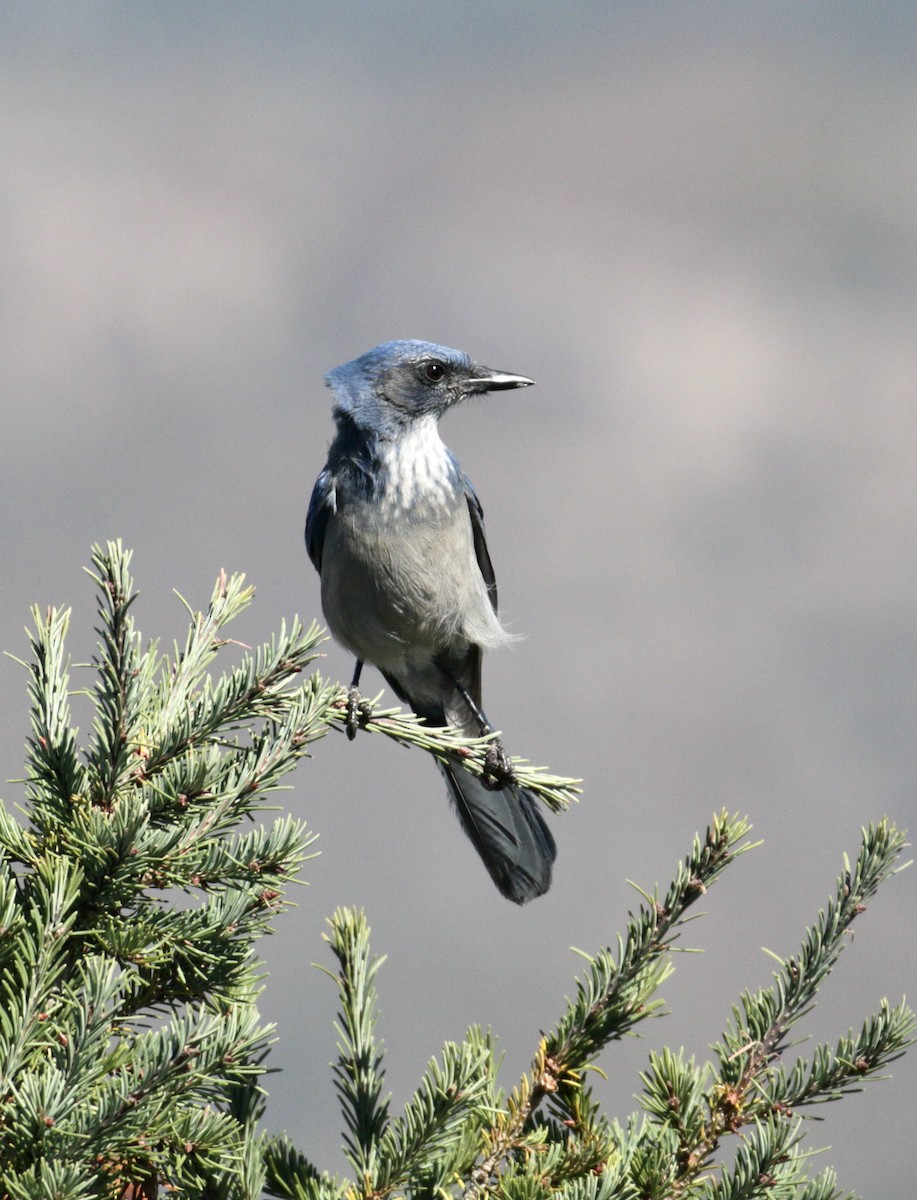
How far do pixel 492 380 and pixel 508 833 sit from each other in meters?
2.30

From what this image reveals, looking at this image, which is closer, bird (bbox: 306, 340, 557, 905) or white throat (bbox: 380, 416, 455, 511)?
bird (bbox: 306, 340, 557, 905)

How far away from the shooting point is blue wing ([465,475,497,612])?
5.41 metres

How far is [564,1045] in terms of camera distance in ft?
7.54

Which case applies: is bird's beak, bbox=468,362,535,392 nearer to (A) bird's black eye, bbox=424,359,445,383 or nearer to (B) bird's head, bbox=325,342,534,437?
(B) bird's head, bbox=325,342,534,437

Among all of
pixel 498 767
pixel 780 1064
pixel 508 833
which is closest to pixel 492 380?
pixel 508 833

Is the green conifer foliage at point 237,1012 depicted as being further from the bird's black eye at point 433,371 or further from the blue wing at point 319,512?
the bird's black eye at point 433,371

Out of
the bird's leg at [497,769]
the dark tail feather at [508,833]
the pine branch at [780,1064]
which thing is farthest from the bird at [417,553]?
the pine branch at [780,1064]

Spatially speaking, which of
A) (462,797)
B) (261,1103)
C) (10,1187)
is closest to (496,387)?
(462,797)

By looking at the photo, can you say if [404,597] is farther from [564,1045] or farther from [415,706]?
[564,1045]

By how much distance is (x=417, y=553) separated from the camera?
4.89m

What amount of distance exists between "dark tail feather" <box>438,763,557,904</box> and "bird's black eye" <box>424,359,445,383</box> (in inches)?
76.4

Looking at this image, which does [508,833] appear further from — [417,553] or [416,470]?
[416,470]

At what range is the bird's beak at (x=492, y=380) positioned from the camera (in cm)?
562

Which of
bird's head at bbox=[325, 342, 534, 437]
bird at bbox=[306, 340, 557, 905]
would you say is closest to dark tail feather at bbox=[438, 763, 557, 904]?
bird at bbox=[306, 340, 557, 905]
